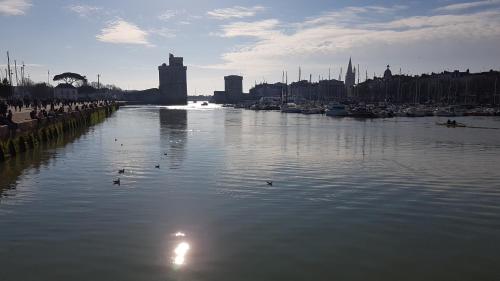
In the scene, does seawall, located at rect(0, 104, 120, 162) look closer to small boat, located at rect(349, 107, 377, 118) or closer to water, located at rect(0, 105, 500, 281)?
water, located at rect(0, 105, 500, 281)

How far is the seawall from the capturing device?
113 ft

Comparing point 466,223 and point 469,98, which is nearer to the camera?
point 466,223

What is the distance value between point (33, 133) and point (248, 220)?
32.7 metres

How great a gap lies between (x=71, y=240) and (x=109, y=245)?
4.88ft

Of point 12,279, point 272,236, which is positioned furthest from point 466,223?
point 12,279

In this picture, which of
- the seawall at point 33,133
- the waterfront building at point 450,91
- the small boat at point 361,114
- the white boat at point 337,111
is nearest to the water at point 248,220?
the seawall at point 33,133

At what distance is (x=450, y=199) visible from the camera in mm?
22000

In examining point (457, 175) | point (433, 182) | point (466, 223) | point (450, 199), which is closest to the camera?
point (466, 223)

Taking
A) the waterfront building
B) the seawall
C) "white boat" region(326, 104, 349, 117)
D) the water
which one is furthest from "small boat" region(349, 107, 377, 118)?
the water

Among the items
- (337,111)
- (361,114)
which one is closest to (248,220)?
(361,114)

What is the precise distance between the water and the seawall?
2.55 m

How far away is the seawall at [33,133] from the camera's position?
3459 centimetres

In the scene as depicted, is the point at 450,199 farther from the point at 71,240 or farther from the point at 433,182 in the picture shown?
the point at 71,240

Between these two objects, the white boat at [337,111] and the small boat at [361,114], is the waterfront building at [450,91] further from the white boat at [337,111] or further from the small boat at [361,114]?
the small boat at [361,114]
